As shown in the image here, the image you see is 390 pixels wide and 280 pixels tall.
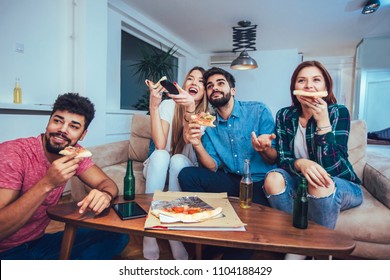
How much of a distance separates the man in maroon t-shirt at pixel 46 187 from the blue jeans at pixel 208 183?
43cm

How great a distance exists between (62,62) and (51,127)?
2.09 meters

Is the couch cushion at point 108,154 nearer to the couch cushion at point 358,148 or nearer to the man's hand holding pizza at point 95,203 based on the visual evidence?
the man's hand holding pizza at point 95,203

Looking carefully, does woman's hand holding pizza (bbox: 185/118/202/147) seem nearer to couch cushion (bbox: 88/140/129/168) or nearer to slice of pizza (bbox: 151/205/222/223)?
slice of pizza (bbox: 151/205/222/223)

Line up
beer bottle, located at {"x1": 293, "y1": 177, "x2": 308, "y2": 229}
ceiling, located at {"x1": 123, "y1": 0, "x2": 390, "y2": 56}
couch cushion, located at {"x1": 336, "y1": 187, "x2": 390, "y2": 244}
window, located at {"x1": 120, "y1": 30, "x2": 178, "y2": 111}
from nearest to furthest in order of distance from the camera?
1. beer bottle, located at {"x1": 293, "y1": 177, "x2": 308, "y2": 229}
2. couch cushion, located at {"x1": 336, "y1": 187, "x2": 390, "y2": 244}
3. ceiling, located at {"x1": 123, "y1": 0, "x2": 390, "y2": 56}
4. window, located at {"x1": 120, "y1": 30, "x2": 178, "y2": 111}

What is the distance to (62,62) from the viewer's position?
114 inches

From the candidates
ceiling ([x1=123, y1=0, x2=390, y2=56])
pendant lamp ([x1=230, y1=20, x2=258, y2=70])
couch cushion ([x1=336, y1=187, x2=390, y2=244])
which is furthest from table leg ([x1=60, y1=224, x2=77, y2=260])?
pendant lamp ([x1=230, y1=20, x2=258, y2=70])

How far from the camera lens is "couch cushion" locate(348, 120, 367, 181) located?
1.95 meters

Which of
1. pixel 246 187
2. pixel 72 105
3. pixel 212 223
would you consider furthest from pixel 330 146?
pixel 72 105

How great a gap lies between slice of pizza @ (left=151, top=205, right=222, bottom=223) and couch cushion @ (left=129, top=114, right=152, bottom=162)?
1.52 m

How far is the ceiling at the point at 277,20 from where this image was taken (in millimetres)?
3627

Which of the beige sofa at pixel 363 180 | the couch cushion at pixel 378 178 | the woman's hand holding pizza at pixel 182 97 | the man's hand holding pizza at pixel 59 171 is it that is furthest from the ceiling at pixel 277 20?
the man's hand holding pizza at pixel 59 171

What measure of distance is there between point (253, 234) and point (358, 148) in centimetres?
150

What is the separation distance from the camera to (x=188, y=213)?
100cm
